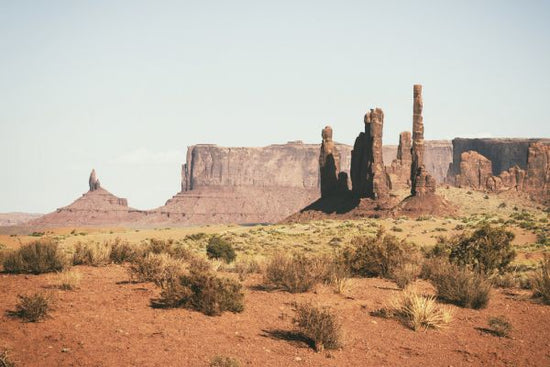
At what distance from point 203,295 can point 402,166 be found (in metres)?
83.9

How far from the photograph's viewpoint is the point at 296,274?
15023mm

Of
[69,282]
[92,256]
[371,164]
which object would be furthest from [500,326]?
[371,164]

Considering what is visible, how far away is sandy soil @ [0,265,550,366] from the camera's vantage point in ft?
31.5

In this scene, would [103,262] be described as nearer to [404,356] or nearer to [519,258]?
[404,356]

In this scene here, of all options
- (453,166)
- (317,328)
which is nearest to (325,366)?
(317,328)

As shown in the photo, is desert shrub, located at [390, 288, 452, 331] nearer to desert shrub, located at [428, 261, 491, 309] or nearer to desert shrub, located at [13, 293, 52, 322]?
desert shrub, located at [428, 261, 491, 309]

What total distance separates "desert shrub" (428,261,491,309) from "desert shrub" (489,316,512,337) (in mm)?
1136

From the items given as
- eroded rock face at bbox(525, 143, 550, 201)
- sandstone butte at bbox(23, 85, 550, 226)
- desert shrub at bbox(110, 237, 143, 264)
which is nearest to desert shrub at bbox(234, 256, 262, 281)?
desert shrub at bbox(110, 237, 143, 264)

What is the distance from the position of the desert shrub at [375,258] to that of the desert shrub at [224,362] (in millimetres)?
10269

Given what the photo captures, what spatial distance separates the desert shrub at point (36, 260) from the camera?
15539mm

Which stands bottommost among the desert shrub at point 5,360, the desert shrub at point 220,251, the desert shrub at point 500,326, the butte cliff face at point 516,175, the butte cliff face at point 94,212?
the butte cliff face at point 94,212

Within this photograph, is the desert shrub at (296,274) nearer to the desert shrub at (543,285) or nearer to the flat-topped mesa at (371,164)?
the desert shrub at (543,285)

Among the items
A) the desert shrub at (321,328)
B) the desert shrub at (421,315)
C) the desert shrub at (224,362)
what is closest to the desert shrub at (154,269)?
the desert shrub at (321,328)

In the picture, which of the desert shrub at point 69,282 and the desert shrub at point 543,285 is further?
the desert shrub at point 543,285
